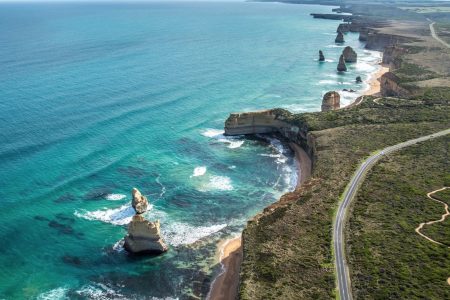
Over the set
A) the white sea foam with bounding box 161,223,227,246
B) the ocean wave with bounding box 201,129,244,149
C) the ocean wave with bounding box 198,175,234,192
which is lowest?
the white sea foam with bounding box 161,223,227,246

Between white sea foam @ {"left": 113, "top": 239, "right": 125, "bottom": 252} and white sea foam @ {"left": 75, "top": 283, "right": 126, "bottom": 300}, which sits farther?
white sea foam @ {"left": 113, "top": 239, "right": 125, "bottom": 252}

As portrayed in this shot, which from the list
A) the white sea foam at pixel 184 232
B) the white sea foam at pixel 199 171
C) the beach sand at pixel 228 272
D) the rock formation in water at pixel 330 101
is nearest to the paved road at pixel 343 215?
the beach sand at pixel 228 272

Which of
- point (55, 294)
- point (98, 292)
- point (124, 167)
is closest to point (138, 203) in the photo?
point (98, 292)

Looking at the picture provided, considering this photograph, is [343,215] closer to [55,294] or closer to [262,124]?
[55,294]

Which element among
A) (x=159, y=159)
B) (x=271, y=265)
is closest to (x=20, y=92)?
(x=159, y=159)

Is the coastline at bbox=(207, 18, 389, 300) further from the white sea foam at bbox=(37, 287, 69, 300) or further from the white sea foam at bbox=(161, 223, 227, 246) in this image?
the white sea foam at bbox=(37, 287, 69, 300)

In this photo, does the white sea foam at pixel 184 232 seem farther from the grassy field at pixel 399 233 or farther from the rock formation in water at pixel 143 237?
the grassy field at pixel 399 233

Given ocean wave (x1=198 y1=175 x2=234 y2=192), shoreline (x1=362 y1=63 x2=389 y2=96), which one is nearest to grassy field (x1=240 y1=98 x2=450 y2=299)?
ocean wave (x1=198 y1=175 x2=234 y2=192)
